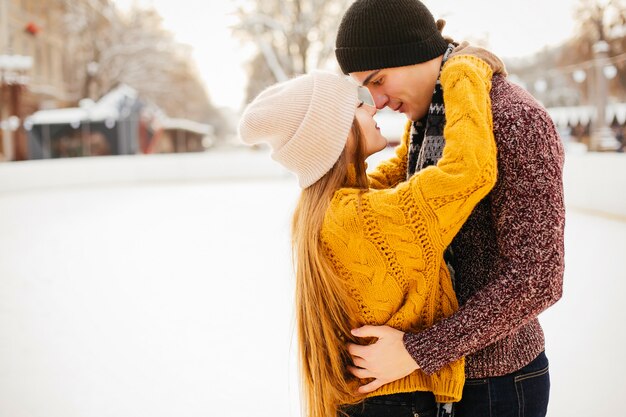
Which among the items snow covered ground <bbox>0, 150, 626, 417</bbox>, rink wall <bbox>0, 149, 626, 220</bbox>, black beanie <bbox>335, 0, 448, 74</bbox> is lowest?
snow covered ground <bbox>0, 150, 626, 417</bbox>

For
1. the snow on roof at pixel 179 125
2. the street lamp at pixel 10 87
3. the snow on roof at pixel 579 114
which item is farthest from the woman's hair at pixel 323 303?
the snow on roof at pixel 179 125

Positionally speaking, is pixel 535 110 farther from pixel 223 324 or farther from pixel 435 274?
pixel 223 324

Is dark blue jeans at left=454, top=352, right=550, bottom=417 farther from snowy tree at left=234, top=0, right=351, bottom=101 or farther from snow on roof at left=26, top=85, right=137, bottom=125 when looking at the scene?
snow on roof at left=26, top=85, right=137, bottom=125

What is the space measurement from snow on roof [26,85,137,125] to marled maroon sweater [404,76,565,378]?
895 inches

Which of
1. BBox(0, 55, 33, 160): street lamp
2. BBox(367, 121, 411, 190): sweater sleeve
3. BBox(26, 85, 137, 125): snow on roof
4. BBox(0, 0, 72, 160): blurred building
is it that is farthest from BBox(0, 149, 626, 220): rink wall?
BBox(367, 121, 411, 190): sweater sleeve

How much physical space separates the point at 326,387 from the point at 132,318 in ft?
10.5

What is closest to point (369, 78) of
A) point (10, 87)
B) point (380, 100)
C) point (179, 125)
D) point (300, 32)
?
point (380, 100)

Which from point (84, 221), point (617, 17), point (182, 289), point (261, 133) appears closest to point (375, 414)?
point (261, 133)

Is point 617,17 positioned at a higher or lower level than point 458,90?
higher

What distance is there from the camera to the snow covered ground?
2838 mm

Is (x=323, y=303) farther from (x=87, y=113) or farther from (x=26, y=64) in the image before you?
(x=87, y=113)

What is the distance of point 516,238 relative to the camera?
96 centimetres

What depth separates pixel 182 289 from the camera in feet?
A: 15.8

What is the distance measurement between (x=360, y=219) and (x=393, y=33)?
1.20 ft
